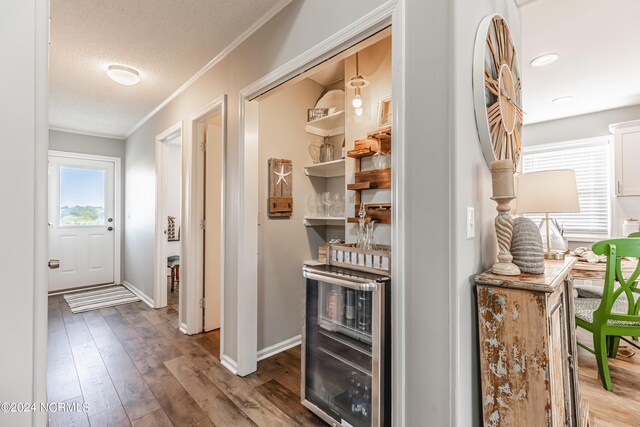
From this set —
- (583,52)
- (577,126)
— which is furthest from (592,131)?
(583,52)

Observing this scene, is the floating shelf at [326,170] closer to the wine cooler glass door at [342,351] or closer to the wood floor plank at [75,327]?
the wine cooler glass door at [342,351]

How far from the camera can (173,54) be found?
2.57m

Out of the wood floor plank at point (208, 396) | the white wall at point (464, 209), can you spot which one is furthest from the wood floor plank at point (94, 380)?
the white wall at point (464, 209)

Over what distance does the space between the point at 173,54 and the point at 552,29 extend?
3061 mm

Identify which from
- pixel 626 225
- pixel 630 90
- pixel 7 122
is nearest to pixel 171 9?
pixel 7 122

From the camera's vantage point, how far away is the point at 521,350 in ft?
3.69

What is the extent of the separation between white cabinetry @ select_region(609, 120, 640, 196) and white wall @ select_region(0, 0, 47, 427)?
17.1 feet

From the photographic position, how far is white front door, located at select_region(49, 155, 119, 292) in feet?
15.1

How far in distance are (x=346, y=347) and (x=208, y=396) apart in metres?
1.07

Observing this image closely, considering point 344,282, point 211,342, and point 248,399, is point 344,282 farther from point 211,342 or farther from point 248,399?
point 211,342

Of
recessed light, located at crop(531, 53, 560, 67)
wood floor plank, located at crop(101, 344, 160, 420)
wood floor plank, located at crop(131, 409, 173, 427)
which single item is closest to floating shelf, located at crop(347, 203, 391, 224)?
wood floor plank, located at crop(131, 409, 173, 427)

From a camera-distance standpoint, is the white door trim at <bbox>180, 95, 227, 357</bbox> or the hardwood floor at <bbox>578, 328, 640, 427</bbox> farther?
the white door trim at <bbox>180, 95, 227, 357</bbox>

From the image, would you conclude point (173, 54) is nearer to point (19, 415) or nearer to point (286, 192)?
point (286, 192)

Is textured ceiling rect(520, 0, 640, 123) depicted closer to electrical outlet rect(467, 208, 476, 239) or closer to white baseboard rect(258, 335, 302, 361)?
electrical outlet rect(467, 208, 476, 239)
